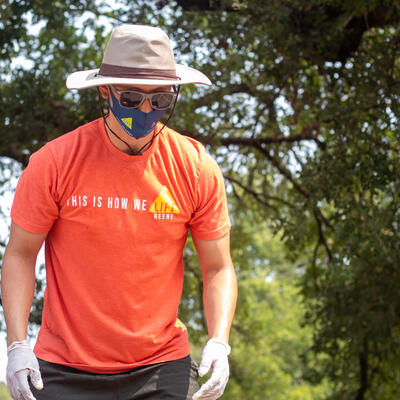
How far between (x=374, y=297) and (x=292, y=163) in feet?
8.53

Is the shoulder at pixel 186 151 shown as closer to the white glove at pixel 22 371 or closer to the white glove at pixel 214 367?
the white glove at pixel 214 367

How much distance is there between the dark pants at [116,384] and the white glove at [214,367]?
0.07 metres

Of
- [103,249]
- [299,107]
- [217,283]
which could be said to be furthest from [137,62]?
[299,107]

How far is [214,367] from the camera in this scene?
8.66 feet

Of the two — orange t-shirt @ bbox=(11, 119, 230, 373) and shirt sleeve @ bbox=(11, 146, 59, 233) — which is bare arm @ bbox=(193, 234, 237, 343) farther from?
shirt sleeve @ bbox=(11, 146, 59, 233)

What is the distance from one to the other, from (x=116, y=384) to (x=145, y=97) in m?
1.03

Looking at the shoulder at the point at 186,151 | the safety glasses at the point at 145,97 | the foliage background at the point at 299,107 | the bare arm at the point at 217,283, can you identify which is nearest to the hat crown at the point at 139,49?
the safety glasses at the point at 145,97

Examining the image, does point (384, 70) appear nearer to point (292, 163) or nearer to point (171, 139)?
point (292, 163)

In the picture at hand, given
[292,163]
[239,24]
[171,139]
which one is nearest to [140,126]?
[171,139]

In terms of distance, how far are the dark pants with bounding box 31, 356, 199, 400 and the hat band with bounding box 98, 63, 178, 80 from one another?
1.05 m

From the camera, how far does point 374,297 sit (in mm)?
7172

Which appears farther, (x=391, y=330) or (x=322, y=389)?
(x=322, y=389)

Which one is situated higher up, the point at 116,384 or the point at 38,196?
the point at 38,196

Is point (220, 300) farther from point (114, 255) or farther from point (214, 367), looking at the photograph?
point (114, 255)
